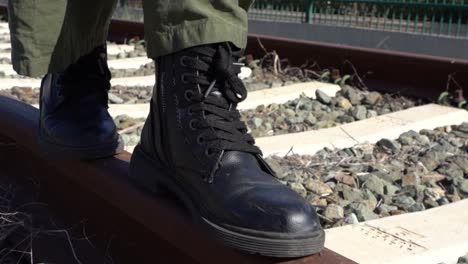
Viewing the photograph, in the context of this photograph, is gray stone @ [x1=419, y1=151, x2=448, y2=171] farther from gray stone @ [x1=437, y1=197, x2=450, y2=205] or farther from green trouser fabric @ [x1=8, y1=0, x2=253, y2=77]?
green trouser fabric @ [x1=8, y1=0, x2=253, y2=77]

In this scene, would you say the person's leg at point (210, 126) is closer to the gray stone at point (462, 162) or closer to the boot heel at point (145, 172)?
the boot heel at point (145, 172)

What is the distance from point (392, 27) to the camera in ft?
25.7

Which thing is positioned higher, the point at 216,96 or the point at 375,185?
the point at 216,96

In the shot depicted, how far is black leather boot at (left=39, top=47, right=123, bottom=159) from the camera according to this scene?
1.75 m

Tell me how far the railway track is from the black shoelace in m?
0.19

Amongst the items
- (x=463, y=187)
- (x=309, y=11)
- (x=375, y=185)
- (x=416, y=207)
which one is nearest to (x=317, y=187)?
(x=375, y=185)

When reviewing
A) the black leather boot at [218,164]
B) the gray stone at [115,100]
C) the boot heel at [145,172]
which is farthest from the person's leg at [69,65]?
the gray stone at [115,100]

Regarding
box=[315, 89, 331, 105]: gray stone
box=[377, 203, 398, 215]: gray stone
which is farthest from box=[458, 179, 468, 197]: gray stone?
box=[315, 89, 331, 105]: gray stone

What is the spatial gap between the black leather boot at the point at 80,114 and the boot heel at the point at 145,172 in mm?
217

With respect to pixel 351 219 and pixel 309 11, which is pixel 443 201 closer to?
pixel 351 219

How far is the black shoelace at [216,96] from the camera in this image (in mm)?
1341

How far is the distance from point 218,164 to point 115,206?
384 millimetres

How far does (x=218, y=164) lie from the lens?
1.32 meters

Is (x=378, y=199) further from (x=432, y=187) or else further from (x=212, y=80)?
(x=212, y=80)
